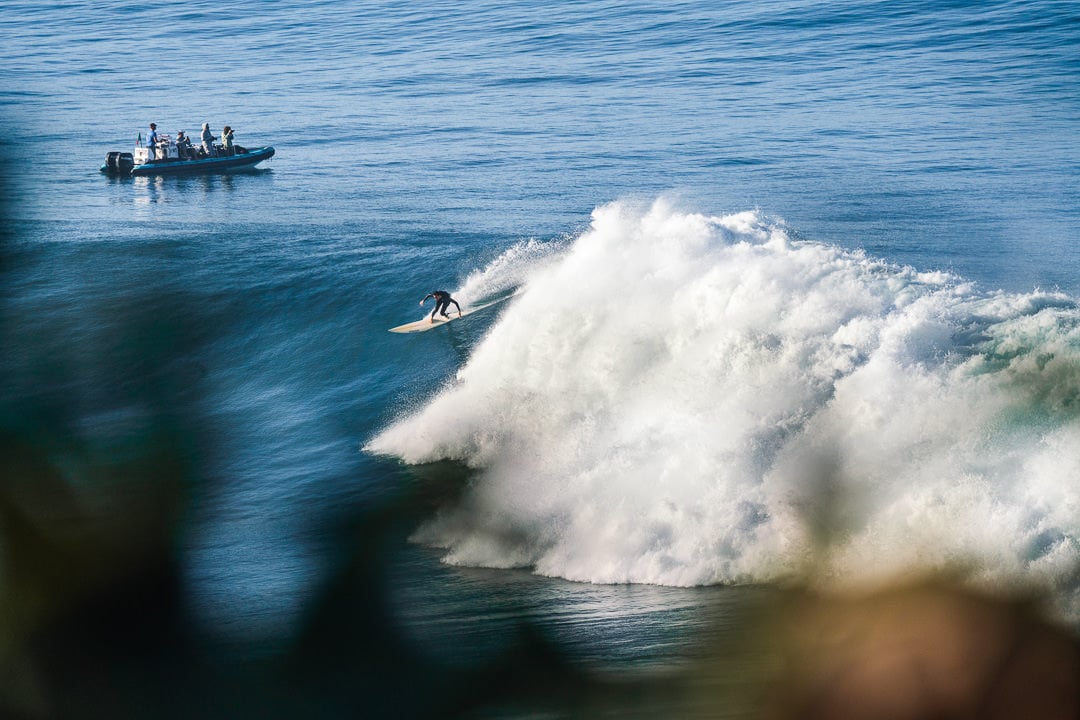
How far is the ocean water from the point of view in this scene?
35.8 ft

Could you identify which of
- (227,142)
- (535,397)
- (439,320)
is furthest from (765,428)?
(227,142)

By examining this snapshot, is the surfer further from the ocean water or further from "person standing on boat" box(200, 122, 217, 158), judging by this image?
"person standing on boat" box(200, 122, 217, 158)

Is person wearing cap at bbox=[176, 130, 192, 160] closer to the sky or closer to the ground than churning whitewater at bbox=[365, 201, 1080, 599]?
closer to the sky

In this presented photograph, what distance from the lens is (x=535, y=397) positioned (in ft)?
51.1

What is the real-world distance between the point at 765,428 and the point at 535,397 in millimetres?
3893

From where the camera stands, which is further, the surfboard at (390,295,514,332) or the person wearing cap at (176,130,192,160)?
the person wearing cap at (176,130,192,160)

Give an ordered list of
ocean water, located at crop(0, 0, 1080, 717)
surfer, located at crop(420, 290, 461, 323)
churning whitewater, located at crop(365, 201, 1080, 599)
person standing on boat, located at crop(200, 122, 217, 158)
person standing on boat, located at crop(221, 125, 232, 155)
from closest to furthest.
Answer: ocean water, located at crop(0, 0, 1080, 717) < churning whitewater, located at crop(365, 201, 1080, 599) < surfer, located at crop(420, 290, 461, 323) < person standing on boat, located at crop(221, 125, 232, 155) < person standing on boat, located at crop(200, 122, 217, 158)

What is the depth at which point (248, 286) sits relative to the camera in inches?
933

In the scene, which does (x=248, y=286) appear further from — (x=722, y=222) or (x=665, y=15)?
(x=665, y=15)

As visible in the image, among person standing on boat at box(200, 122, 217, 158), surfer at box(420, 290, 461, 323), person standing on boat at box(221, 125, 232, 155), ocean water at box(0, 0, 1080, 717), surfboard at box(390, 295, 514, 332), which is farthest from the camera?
person standing on boat at box(200, 122, 217, 158)

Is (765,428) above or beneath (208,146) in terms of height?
beneath

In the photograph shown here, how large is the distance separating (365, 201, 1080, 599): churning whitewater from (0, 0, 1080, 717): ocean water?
44 millimetres

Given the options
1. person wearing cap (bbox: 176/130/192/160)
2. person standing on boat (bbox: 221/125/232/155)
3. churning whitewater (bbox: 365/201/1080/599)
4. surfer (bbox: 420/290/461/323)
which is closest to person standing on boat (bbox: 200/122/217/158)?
person standing on boat (bbox: 221/125/232/155)

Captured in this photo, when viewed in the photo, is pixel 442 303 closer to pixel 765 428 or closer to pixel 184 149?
pixel 765 428
